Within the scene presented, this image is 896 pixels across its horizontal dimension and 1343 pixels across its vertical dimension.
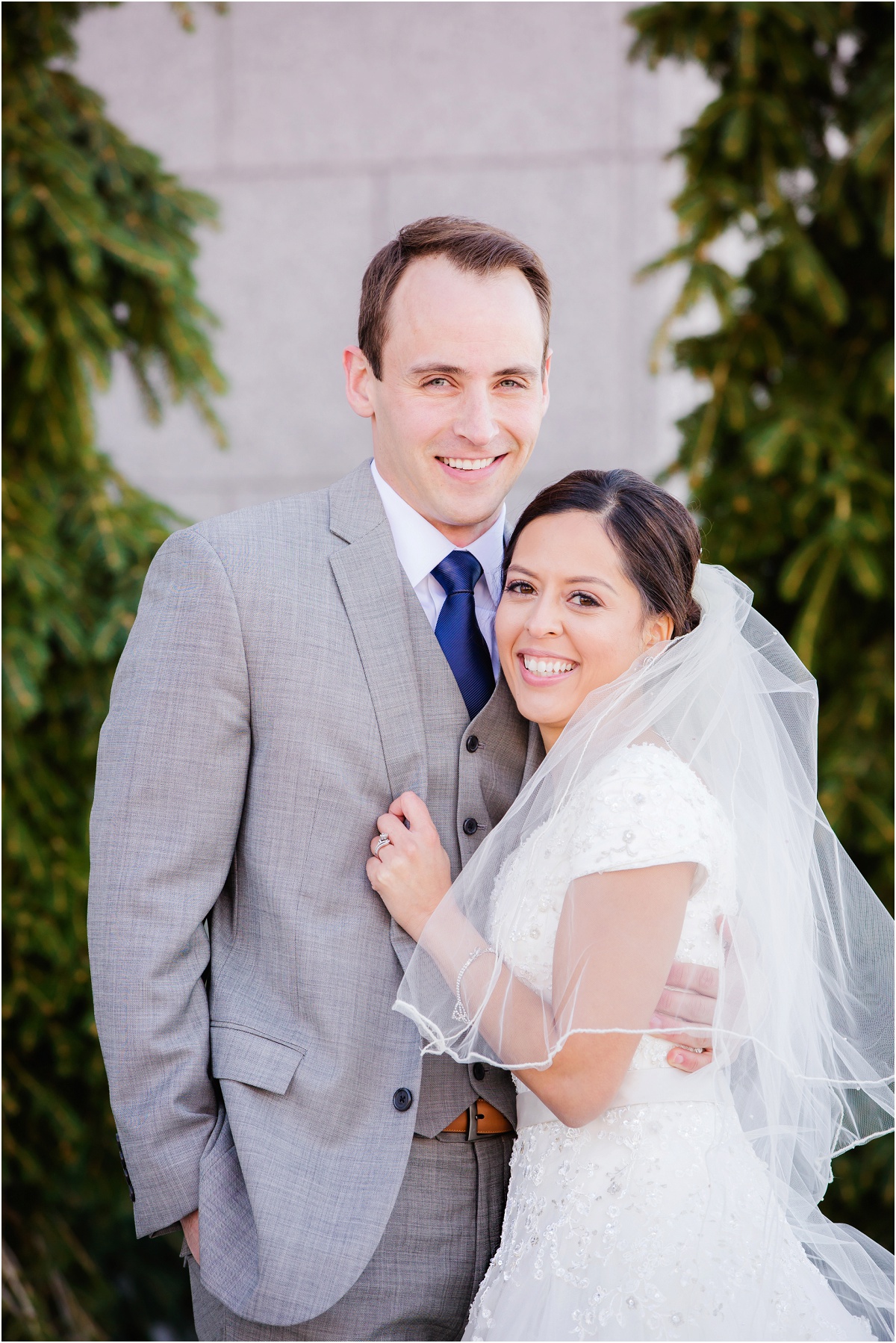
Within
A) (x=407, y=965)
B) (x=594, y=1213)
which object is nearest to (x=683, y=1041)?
(x=594, y=1213)

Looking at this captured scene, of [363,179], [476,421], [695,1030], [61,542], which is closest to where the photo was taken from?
[695,1030]

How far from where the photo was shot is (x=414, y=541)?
7.15ft

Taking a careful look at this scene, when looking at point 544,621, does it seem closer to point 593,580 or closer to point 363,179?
point 593,580

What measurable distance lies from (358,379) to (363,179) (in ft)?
8.42

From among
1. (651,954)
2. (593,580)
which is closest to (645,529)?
(593,580)

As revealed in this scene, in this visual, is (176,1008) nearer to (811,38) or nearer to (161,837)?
(161,837)

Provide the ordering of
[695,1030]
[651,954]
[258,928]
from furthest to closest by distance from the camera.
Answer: [258,928]
[695,1030]
[651,954]

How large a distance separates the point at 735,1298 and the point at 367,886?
828 mm

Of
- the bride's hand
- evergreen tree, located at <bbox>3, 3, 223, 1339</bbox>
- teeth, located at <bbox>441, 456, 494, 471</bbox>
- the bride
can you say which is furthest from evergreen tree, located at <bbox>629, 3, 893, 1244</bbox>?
the bride's hand

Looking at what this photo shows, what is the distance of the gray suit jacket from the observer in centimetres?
188

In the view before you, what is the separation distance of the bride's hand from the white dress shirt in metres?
0.39

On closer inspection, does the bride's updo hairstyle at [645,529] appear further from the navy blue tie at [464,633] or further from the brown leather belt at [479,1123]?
the brown leather belt at [479,1123]

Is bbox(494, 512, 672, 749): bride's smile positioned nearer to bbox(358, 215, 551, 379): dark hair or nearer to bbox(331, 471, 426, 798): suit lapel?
bbox(331, 471, 426, 798): suit lapel

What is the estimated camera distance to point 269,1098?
74.8 inches
